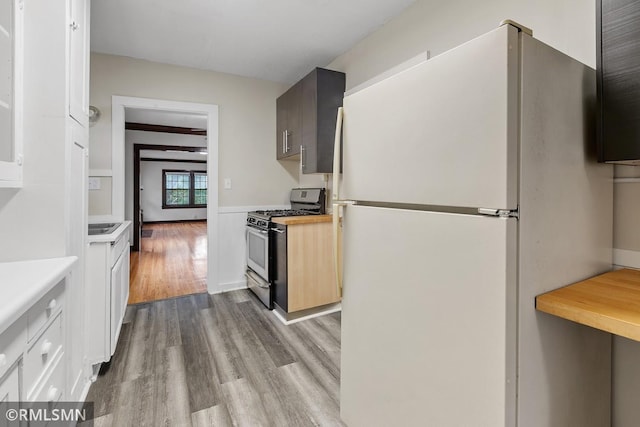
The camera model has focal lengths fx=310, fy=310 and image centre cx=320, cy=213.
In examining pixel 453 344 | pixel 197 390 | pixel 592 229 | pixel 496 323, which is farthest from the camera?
pixel 197 390

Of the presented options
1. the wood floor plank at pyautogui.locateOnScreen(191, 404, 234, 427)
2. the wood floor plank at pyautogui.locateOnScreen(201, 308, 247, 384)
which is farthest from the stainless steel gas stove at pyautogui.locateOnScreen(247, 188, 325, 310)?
the wood floor plank at pyautogui.locateOnScreen(191, 404, 234, 427)

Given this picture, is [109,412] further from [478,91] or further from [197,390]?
[478,91]

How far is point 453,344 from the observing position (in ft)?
3.13

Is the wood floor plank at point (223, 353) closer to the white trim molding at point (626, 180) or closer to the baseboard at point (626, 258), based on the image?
the baseboard at point (626, 258)

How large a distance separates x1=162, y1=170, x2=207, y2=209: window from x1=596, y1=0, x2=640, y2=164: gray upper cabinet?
1182 centimetres

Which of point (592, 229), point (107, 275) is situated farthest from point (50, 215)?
point (592, 229)

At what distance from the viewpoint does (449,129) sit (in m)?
0.95

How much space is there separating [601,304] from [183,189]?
40.2 feet

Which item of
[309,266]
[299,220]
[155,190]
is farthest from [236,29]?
[155,190]

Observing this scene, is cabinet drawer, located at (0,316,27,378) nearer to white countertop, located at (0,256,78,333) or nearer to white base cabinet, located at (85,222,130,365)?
white countertop, located at (0,256,78,333)

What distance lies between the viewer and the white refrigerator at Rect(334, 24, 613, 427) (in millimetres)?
834

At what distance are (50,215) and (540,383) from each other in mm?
Result: 1913

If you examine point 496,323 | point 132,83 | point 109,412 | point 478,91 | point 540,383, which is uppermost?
point 132,83

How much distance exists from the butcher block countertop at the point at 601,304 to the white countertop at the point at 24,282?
140 centimetres
